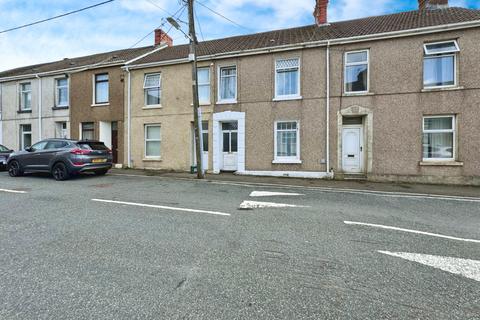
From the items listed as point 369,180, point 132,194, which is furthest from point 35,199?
point 369,180

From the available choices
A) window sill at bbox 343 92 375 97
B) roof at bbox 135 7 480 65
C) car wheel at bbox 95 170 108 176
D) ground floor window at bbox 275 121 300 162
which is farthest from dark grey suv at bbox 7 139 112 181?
window sill at bbox 343 92 375 97

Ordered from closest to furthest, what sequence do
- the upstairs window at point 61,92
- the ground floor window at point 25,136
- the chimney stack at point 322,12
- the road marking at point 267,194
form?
1. the road marking at point 267,194
2. the chimney stack at point 322,12
3. the upstairs window at point 61,92
4. the ground floor window at point 25,136

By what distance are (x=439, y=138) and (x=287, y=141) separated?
615 cm

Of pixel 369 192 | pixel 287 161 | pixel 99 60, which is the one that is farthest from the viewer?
pixel 99 60

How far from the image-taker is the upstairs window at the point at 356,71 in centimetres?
1165

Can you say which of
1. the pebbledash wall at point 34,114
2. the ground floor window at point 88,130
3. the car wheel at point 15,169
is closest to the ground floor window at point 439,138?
the car wheel at point 15,169

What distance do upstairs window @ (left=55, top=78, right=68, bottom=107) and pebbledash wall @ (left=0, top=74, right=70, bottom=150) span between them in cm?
17

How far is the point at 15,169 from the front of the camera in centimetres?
1132

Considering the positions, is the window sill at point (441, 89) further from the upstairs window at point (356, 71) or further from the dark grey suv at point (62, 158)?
the dark grey suv at point (62, 158)

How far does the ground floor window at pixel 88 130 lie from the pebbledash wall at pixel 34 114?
1205 mm

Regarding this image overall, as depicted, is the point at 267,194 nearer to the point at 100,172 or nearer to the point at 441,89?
the point at 100,172

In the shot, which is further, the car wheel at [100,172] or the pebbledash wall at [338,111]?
the car wheel at [100,172]

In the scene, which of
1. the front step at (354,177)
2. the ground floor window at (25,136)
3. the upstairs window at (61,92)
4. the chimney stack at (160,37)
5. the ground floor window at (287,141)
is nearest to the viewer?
the front step at (354,177)

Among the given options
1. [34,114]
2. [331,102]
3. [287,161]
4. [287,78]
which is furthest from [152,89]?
[331,102]
